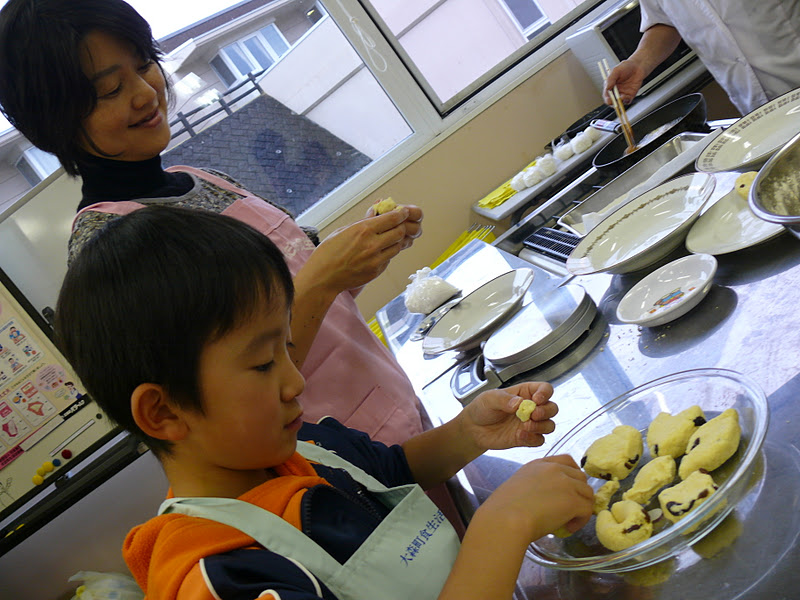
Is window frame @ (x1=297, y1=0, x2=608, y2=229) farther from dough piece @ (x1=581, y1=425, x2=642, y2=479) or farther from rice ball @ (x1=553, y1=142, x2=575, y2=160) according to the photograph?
dough piece @ (x1=581, y1=425, x2=642, y2=479)

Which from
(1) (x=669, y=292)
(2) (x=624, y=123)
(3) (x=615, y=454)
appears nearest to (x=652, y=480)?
(3) (x=615, y=454)

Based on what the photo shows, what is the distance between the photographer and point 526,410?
1005 mm

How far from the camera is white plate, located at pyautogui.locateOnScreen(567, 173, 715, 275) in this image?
1.32 m

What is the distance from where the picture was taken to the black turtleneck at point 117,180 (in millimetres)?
1321

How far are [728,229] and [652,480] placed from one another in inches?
24.7

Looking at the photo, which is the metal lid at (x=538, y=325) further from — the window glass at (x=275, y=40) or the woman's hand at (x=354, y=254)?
the window glass at (x=275, y=40)

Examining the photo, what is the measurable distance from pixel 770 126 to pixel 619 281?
19.5 inches

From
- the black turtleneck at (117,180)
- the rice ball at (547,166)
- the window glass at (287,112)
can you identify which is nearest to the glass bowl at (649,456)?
the black turtleneck at (117,180)

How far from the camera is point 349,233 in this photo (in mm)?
1258

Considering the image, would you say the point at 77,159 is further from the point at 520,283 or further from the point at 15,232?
the point at 15,232

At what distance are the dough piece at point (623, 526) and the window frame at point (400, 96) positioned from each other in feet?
8.68

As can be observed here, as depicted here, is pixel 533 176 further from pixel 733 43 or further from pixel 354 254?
pixel 354 254

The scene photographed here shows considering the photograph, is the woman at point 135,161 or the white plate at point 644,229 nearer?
the woman at point 135,161

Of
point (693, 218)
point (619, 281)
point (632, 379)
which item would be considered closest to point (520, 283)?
point (619, 281)
